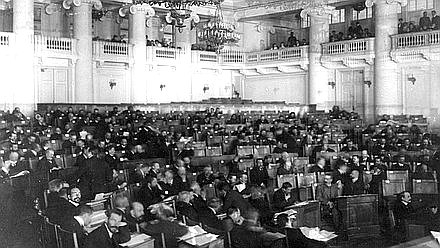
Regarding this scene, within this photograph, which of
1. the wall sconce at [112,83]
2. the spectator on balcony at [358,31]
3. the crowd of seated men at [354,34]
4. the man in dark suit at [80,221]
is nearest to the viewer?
the man in dark suit at [80,221]

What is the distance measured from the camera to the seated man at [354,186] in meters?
9.09

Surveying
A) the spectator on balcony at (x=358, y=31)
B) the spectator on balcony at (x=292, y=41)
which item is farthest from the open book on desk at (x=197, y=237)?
the spectator on balcony at (x=292, y=41)

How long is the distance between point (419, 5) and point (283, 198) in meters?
16.7

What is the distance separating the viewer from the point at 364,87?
23250 millimetres

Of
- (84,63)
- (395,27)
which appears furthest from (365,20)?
(84,63)

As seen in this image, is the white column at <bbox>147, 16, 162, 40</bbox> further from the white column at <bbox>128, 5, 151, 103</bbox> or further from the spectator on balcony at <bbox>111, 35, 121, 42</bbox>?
the white column at <bbox>128, 5, 151, 103</bbox>

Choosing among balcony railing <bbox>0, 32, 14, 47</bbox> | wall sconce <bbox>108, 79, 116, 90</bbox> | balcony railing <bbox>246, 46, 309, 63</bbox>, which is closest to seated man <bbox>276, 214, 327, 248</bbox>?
balcony railing <bbox>0, 32, 14, 47</bbox>

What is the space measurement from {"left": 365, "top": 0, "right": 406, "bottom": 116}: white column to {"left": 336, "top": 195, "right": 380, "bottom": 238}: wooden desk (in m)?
13.3

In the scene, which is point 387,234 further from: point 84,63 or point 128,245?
point 84,63

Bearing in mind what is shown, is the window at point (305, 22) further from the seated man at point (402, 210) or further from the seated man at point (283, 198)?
the seated man at point (402, 210)

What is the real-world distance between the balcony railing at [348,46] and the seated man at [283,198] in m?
15.3

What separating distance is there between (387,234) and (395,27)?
1507 centimetres

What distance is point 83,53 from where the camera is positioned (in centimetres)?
2148

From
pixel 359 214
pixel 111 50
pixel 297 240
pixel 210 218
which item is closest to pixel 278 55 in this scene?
pixel 111 50
